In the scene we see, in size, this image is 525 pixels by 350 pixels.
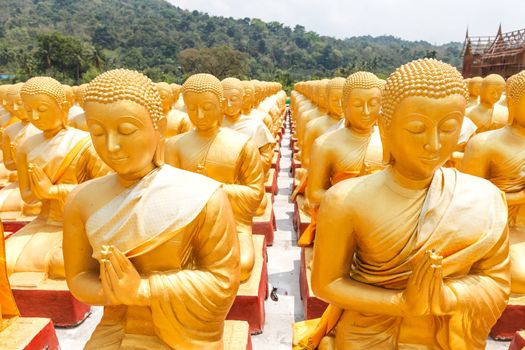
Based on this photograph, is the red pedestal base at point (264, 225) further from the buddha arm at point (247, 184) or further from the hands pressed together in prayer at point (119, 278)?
the hands pressed together in prayer at point (119, 278)

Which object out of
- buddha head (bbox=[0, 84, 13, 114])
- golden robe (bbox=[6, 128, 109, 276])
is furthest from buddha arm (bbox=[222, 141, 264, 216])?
buddha head (bbox=[0, 84, 13, 114])

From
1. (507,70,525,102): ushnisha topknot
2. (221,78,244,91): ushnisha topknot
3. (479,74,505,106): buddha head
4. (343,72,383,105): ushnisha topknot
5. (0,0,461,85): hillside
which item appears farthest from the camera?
(0,0,461,85): hillside

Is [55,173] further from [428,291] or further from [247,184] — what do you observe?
[428,291]

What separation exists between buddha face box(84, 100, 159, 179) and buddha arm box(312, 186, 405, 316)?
0.96 m

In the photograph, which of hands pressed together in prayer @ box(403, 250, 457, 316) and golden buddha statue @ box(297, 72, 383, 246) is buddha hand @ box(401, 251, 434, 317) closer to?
hands pressed together in prayer @ box(403, 250, 457, 316)

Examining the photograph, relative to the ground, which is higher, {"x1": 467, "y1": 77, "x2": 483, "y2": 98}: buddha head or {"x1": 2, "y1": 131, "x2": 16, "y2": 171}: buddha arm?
{"x1": 467, "y1": 77, "x2": 483, "y2": 98}: buddha head

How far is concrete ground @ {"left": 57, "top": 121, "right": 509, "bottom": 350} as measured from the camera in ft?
13.1

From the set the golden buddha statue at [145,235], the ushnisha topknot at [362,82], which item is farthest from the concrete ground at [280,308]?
the ushnisha topknot at [362,82]

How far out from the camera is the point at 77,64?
A: 42062 millimetres

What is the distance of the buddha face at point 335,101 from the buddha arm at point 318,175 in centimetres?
182

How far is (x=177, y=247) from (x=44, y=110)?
267 cm

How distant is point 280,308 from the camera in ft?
15.0

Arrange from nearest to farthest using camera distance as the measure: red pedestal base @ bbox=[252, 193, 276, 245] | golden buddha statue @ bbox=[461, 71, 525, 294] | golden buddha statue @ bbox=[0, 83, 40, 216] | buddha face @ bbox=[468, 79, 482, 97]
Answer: golden buddha statue @ bbox=[461, 71, 525, 294] → golden buddha statue @ bbox=[0, 83, 40, 216] → red pedestal base @ bbox=[252, 193, 276, 245] → buddha face @ bbox=[468, 79, 482, 97]

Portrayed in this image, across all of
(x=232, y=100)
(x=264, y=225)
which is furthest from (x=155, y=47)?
(x=264, y=225)
